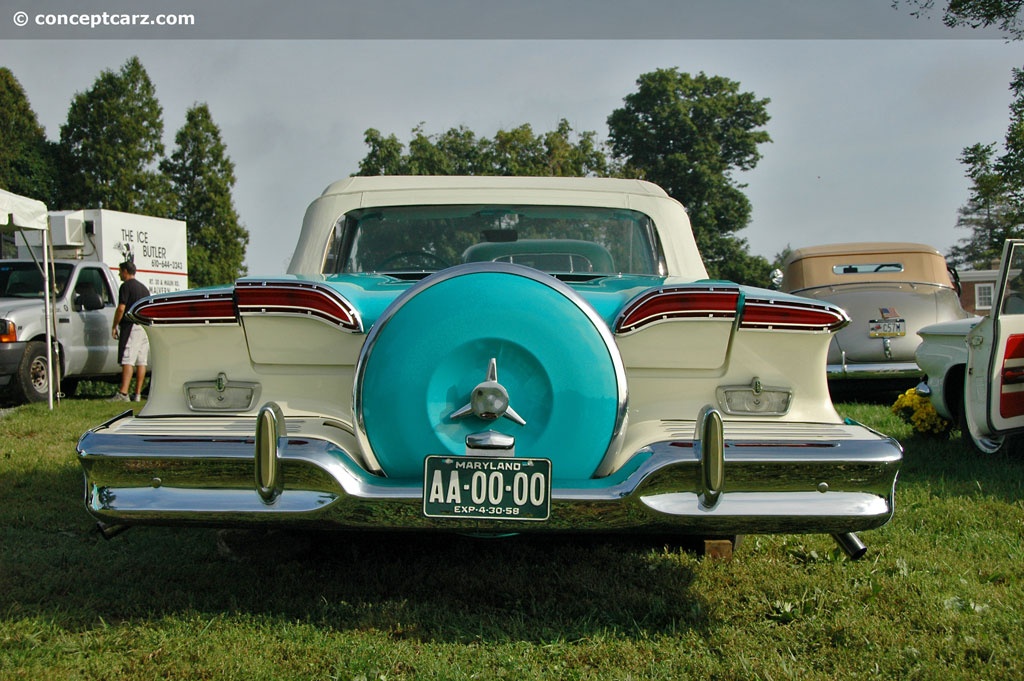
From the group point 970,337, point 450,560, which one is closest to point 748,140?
point 970,337

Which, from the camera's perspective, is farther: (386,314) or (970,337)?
(970,337)

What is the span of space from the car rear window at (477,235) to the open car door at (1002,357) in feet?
8.83

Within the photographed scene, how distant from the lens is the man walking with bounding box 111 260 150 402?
9.73 metres

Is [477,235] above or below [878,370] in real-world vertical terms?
above

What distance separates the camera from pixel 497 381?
254cm

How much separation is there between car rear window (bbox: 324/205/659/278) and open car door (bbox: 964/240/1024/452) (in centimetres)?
269

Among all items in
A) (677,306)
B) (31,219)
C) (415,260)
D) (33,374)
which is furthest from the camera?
(33,374)

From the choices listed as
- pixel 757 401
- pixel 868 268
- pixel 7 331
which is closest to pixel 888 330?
pixel 868 268

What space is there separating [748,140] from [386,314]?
46.5m

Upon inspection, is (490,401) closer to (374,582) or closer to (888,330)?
(374,582)

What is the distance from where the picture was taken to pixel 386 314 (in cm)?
265

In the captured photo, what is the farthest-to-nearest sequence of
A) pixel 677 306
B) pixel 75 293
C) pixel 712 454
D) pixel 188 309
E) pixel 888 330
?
pixel 75 293, pixel 888 330, pixel 188 309, pixel 677 306, pixel 712 454

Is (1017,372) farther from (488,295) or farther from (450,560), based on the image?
(488,295)

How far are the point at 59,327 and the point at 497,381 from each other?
31.9ft
